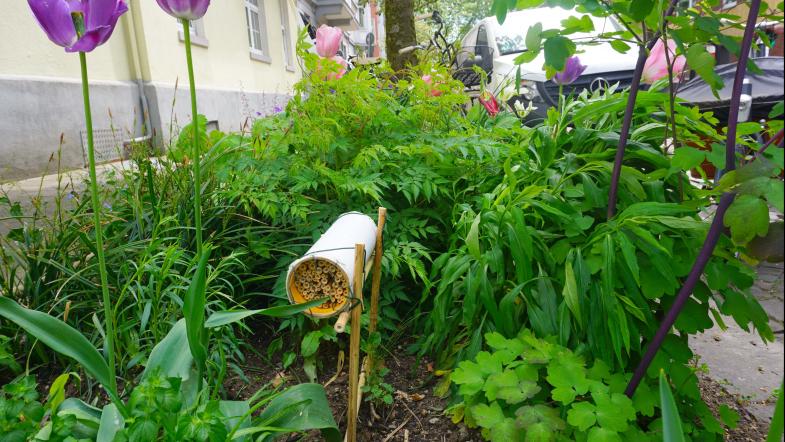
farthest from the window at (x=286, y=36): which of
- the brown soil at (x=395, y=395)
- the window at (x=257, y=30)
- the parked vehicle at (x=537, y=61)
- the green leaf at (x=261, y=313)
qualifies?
the green leaf at (x=261, y=313)

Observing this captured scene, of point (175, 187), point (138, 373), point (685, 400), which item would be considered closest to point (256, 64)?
point (175, 187)

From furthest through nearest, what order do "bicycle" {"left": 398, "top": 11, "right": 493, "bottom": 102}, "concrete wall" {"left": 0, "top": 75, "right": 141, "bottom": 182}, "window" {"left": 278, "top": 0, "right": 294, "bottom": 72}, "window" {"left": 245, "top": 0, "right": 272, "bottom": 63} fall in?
"window" {"left": 278, "top": 0, "right": 294, "bottom": 72} < "window" {"left": 245, "top": 0, "right": 272, "bottom": 63} < "concrete wall" {"left": 0, "top": 75, "right": 141, "bottom": 182} < "bicycle" {"left": 398, "top": 11, "right": 493, "bottom": 102}

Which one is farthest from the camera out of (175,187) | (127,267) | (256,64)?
(256,64)

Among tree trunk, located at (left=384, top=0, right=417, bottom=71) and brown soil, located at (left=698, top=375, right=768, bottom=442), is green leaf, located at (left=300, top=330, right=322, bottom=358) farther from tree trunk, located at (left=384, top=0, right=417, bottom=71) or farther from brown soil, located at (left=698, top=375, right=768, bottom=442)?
tree trunk, located at (left=384, top=0, right=417, bottom=71)

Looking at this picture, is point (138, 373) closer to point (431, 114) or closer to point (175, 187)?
point (175, 187)

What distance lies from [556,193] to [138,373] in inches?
61.0

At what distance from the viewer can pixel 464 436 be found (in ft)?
5.07

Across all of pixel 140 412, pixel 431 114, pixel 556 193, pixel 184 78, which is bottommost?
pixel 140 412

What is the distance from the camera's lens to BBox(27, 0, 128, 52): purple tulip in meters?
1.00

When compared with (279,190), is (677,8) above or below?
above

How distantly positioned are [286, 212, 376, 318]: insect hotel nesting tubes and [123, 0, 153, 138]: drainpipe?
6066mm

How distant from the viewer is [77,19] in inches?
40.8

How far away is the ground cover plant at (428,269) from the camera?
3.89ft

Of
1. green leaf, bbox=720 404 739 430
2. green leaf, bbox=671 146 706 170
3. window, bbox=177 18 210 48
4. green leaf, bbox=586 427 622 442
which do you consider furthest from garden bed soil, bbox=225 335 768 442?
window, bbox=177 18 210 48
